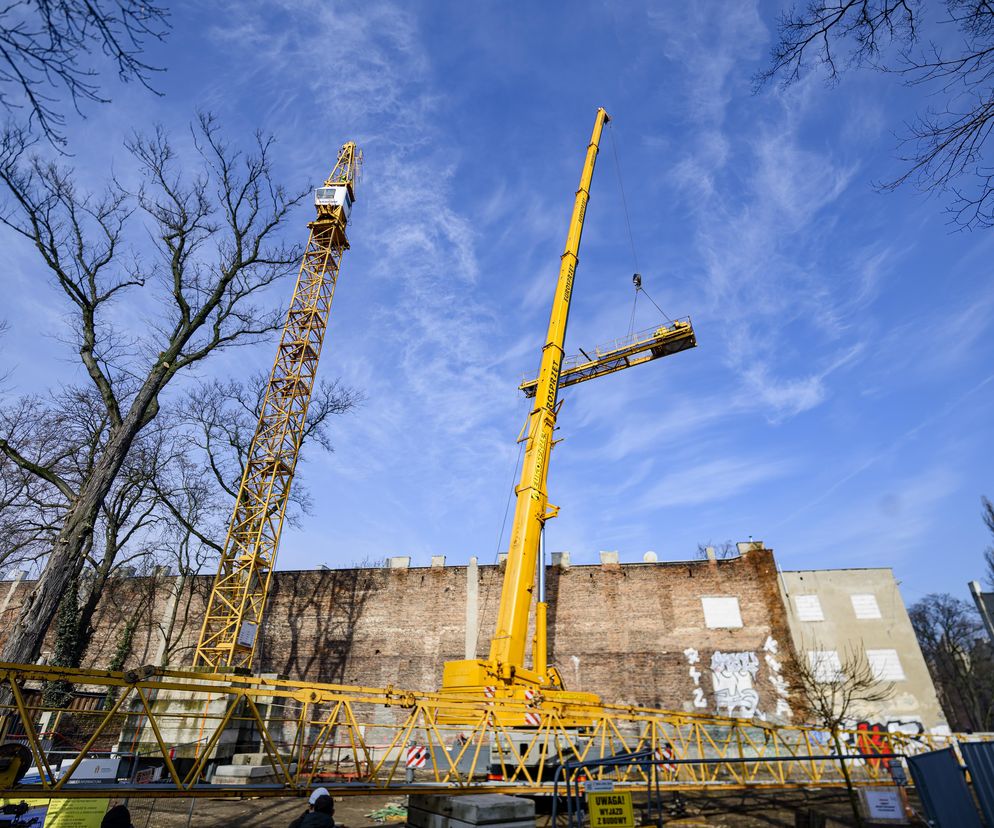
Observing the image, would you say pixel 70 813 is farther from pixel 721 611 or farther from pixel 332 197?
pixel 332 197

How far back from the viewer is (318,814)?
16.2 feet

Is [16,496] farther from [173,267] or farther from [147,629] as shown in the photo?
[173,267]

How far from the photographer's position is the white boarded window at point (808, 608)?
22.6 metres

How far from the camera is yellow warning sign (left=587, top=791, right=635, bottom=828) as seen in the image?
5811 millimetres

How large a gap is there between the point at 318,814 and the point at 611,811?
293 cm

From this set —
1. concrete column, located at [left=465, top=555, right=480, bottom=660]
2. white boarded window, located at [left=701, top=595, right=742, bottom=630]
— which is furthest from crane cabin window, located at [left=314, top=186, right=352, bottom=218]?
white boarded window, located at [left=701, top=595, right=742, bottom=630]

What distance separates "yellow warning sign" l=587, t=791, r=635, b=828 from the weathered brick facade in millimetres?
17643

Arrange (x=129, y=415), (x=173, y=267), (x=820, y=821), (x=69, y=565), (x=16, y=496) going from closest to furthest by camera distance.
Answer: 1. (x=820, y=821)
2. (x=69, y=565)
3. (x=129, y=415)
4. (x=173, y=267)
5. (x=16, y=496)

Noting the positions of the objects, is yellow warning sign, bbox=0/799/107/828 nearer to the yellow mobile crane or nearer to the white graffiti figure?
the yellow mobile crane

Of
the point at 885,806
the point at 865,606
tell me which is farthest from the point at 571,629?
the point at 885,806

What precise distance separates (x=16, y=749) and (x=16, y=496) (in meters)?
20.2

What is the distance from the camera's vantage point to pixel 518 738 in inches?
387

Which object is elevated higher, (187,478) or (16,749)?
(187,478)

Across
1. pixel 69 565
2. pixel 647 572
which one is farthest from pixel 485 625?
pixel 69 565
